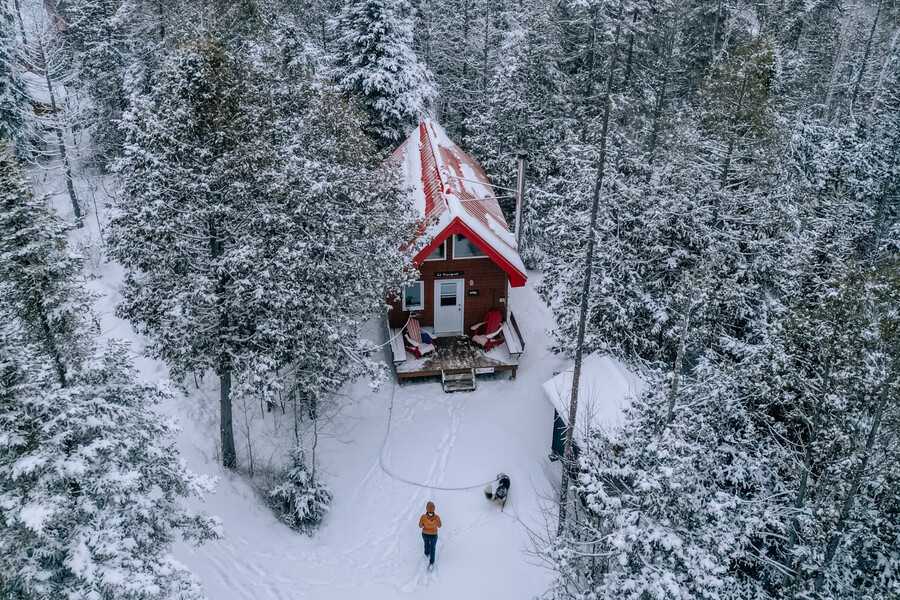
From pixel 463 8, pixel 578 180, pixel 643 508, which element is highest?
pixel 463 8

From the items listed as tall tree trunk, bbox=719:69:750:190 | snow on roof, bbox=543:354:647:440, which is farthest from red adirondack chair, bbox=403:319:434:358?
tall tree trunk, bbox=719:69:750:190

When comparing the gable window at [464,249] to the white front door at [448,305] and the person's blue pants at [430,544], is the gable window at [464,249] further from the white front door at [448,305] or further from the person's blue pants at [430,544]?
the person's blue pants at [430,544]

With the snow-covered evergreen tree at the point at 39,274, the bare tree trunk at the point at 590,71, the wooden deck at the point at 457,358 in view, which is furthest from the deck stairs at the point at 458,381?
the snow-covered evergreen tree at the point at 39,274

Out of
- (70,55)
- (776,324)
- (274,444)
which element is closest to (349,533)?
(274,444)

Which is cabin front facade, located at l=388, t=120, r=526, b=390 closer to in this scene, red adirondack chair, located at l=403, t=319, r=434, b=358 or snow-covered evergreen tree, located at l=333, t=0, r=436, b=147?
red adirondack chair, located at l=403, t=319, r=434, b=358

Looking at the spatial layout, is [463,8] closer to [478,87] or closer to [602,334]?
[478,87]

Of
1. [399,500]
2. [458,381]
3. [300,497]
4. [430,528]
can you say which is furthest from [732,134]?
[300,497]
